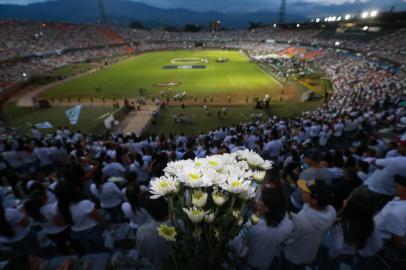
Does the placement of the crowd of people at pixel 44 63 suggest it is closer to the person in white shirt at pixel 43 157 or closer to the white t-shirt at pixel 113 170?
the person in white shirt at pixel 43 157

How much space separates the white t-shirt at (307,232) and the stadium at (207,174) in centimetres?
2

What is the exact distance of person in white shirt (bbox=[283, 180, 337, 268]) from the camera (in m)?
3.24

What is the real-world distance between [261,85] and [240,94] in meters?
6.71

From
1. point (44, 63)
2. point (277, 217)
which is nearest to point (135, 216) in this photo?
point (277, 217)

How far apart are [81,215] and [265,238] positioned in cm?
315

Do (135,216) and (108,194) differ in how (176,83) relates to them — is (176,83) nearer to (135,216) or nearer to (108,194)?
(108,194)

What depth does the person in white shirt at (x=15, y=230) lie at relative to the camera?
4230 mm

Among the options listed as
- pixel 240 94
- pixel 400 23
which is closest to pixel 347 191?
pixel 240 94

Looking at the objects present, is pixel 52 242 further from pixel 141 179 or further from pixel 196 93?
pixel 196 93

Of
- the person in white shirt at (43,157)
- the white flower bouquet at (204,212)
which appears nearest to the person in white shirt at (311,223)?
the white flower bouquet at (204,212)

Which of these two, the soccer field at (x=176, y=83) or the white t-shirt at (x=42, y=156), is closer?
the white t-shirt at (x=42, y=156)

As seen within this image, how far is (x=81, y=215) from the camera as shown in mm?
4398

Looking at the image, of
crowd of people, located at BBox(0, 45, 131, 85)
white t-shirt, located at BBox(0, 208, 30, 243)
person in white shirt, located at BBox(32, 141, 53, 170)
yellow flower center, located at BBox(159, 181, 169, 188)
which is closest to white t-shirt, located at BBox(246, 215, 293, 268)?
yellow flower center, located at BBox(159, 181, 169, 188)

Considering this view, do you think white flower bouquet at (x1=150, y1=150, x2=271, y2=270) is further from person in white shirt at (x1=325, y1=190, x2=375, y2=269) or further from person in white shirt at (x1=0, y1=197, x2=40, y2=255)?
person in white shirt at (x1=0, y1=197, x2=40, y2=255)
